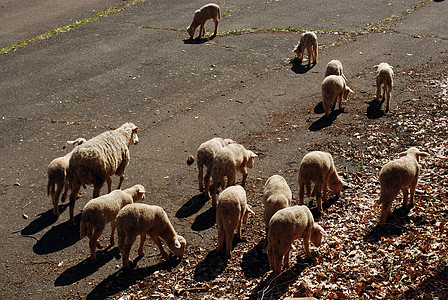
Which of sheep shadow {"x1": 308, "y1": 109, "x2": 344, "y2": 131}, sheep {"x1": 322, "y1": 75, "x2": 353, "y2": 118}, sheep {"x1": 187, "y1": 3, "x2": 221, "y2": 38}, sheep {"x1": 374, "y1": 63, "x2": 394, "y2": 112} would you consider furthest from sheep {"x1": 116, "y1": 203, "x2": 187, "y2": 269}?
sheep {"x1": 187, "y1": 3, "x2": 221, "y2": 38}

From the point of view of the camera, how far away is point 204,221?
34.2 ft

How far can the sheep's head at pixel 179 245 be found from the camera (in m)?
9.12

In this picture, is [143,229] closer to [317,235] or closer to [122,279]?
[122,279]

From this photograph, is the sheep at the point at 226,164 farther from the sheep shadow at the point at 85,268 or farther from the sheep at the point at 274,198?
the sheep shadow at the point at 85,268

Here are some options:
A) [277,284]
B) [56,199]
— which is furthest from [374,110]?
[56,199]

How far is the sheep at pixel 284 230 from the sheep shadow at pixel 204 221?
6.80 feet

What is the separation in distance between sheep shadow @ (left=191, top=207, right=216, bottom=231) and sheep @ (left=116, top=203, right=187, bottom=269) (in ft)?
3.03

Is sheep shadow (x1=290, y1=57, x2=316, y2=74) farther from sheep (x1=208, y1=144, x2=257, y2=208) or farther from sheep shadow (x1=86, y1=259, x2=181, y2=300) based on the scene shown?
sheep shadow (x1=86, y1=259, x2=181, y2=300)

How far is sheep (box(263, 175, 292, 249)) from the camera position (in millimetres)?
9133

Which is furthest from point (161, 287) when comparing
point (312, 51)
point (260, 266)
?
point (312, 51)

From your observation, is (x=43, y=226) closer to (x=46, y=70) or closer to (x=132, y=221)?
(x=132, y=221)

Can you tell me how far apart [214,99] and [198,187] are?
522 centimetres

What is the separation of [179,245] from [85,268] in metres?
1.76

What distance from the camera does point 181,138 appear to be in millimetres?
13914
